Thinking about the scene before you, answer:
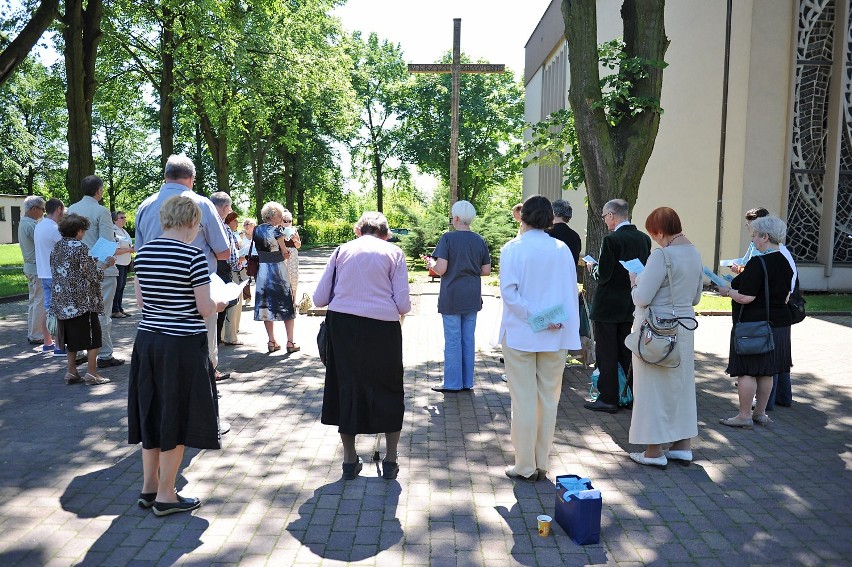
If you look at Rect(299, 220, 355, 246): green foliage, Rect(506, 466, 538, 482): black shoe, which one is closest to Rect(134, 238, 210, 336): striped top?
Rect(506, 466, 538, 482): black shoe

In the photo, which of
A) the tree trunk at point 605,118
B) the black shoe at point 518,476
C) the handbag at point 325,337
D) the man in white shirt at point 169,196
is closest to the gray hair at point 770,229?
the tree trunk at point 605,118

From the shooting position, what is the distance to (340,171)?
1970 inches

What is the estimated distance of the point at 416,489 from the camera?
5102 millimetres

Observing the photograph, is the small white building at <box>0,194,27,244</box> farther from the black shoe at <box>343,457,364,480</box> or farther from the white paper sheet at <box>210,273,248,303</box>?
the black shoe at <box>343,457,364,480</box>

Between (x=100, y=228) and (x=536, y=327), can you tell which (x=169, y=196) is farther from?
(x=100, y=228)

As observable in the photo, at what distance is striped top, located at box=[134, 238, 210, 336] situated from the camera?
4.33 meters

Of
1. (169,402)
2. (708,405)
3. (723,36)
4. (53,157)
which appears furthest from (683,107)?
(53,157)

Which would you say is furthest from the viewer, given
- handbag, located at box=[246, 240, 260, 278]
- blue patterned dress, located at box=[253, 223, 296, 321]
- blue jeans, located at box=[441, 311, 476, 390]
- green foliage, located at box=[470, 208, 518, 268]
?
green foliage, located at box=[470, 208, 518, 268]

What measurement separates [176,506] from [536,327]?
8.60 ft

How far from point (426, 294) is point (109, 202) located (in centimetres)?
5147

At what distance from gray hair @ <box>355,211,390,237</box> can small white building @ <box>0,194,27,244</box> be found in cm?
5244

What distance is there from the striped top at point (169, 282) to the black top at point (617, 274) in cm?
393

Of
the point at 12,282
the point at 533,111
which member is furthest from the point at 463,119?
the point at 12,282

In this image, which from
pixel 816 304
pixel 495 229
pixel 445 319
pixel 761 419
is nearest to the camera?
pixel 761 419
